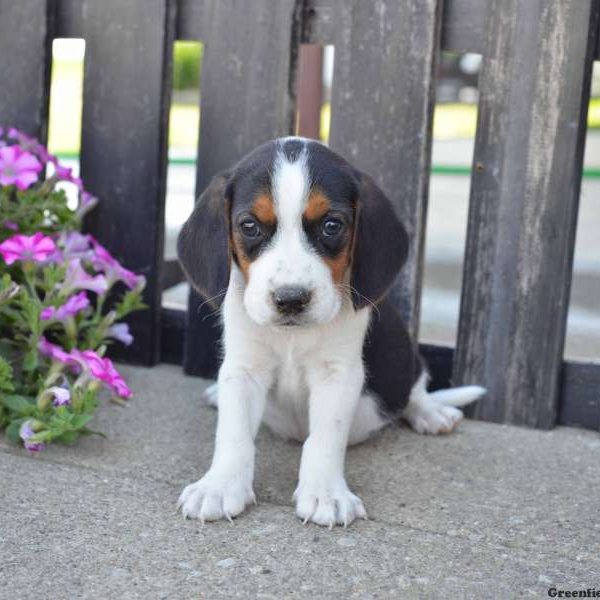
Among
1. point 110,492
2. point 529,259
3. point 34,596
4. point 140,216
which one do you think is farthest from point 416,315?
point 34,596

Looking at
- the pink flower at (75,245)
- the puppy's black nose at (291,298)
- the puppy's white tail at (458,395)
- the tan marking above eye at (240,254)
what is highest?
the tan marking above eye at (240,254)

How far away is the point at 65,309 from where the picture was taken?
14.0 ft

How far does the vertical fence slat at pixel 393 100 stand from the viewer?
4441 mm

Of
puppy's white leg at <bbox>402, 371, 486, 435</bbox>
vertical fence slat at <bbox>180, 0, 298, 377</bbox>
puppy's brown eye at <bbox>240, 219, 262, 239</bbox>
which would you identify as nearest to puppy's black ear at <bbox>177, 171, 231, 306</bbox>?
puppy's brown eye at <bbox>240, 219, 262, 239</bbox>

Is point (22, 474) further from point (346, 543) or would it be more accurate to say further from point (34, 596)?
point (346, 543)

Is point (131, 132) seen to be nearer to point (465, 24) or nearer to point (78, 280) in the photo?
point (78, 280)

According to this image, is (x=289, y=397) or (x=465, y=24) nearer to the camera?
(x=289, y=397)

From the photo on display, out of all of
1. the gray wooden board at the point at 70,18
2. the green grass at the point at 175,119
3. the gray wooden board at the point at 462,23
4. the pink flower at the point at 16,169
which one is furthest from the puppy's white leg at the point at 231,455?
the green grass at the point at 175,119

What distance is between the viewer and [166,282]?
18.6 feet

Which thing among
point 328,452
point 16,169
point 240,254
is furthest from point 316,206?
point 16,169

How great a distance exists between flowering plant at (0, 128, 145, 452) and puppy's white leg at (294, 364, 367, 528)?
747 mm

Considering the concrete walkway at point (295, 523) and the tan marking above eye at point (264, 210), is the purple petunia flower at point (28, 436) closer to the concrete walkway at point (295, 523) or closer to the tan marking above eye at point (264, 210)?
the concrete walkway at point (295, 523)

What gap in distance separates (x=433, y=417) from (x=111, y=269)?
4.80ft

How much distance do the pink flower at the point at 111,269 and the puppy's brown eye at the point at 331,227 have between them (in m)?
1.32
